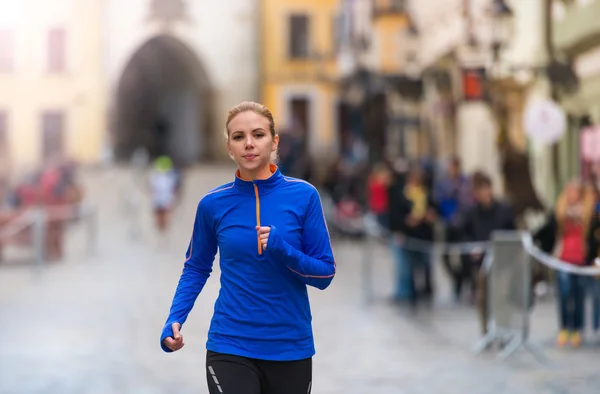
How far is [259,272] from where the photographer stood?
5.07 metres

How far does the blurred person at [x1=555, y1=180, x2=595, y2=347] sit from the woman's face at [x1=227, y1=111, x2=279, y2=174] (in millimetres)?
8015

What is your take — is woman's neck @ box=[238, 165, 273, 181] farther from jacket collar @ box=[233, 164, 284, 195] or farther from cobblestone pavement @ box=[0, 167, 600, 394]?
cobblestone pavement @ box=[0, 167, 600, 394]

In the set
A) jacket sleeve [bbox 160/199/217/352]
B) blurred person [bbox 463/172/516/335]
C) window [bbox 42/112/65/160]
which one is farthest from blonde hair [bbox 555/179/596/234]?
window [bbox 42/112/65/160]

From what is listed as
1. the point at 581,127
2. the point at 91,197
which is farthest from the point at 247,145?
the point at 91,197

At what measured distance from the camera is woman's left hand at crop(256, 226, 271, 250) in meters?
4.89

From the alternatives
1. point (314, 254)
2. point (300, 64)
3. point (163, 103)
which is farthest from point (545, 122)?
point (163, 103)

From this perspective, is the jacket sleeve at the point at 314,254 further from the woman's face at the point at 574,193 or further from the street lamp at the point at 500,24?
the street lamp at the point at 500,24

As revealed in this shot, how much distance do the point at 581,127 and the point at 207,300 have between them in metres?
5.81

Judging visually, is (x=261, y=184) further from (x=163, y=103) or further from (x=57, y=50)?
(x=163, y=103)

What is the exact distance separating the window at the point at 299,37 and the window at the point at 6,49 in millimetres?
10709

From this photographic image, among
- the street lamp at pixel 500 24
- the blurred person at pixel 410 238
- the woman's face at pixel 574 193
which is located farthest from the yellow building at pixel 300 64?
the woman's face at pixel 574 193

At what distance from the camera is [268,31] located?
196 feet

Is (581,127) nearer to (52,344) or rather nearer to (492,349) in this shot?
(492,349)

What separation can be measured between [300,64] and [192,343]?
47.1 metres
